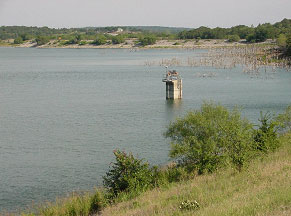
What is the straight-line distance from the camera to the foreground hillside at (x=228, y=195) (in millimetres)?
14242

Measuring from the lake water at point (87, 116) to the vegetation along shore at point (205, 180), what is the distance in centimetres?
531

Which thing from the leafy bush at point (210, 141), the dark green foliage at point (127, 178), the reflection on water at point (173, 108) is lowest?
the reflection on water at point (173, 108)

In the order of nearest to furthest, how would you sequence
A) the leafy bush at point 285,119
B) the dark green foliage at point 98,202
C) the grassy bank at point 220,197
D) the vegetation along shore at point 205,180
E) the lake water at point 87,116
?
the grassy bank at point 220,197, the vegetation along shore at point 205,180, the dark green foliage at point 98,202, the lake water at point 87,116, the leafy bush at point 285,119

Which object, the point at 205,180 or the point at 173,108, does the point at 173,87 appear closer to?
the point at 173,108

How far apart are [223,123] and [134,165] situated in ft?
22.3

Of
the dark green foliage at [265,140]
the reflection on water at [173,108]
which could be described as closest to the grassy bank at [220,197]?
the dark green foliage at [265,140]

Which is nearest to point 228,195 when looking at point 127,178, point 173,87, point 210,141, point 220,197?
point 220,197

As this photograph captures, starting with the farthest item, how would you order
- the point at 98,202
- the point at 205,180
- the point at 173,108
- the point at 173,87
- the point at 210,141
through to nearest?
the point at 173,87
the point at 173,108
the point at 210,141
the point at 98,202
the point at 205,180

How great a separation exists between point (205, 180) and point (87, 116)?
32.7m

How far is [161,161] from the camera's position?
110 ft

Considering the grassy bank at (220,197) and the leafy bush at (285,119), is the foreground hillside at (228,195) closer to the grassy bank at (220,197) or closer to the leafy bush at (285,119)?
the grassy bank at (220,197)

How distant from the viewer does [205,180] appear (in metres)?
21.2

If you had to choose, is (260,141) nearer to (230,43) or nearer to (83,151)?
(83,151)

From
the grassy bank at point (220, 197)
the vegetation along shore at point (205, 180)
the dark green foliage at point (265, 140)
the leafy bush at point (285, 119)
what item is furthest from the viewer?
the leafy bush at point (285, 119)
